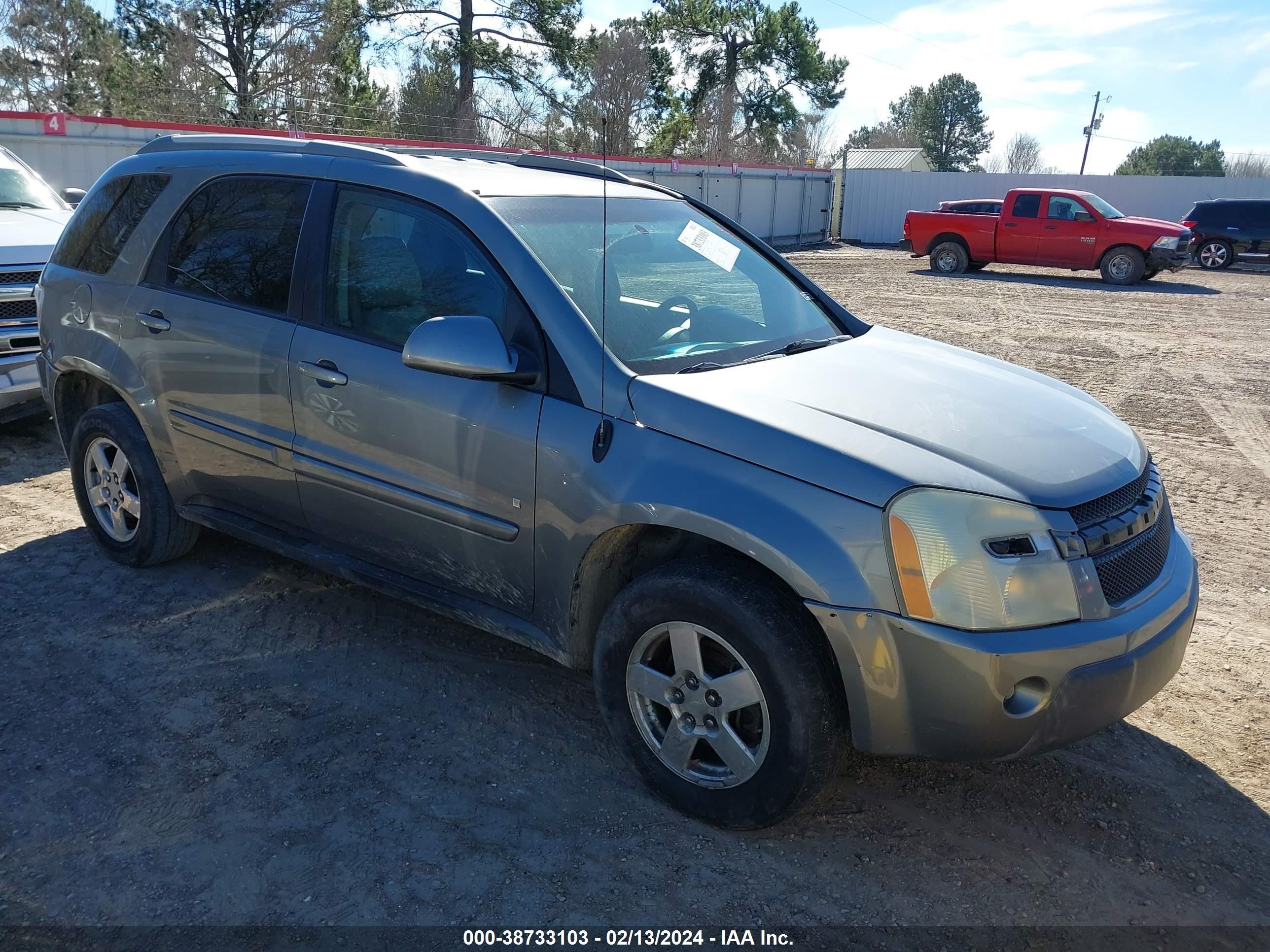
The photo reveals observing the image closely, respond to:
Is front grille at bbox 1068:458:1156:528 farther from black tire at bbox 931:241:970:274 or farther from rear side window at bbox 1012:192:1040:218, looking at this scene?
black tire at bbox 931:241:970:274

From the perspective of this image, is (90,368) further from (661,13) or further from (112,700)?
(661,13)

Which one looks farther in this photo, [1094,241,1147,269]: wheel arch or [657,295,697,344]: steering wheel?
[1094,241,1147,269]: wheel arch

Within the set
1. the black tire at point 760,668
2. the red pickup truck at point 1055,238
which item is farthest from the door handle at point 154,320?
the red pickup truck at point 1055,238

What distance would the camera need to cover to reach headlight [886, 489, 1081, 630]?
2.53 m

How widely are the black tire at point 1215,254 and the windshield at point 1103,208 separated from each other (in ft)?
17.0

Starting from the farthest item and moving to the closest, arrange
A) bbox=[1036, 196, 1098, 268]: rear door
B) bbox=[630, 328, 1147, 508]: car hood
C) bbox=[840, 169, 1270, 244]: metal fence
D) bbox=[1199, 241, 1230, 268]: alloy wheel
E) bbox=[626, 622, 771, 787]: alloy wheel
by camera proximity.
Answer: bbox=[840, 169, 1270, 244]: metal fence
bbox=[1199, 241, 1230, 268]: alloy wheel
bbox=[1036, 196, 1098, 268]: rear door
bbox=[626, 622, 771, 787]: alloy wheel
bbox=[630, 328, 1147, 508]: car hood

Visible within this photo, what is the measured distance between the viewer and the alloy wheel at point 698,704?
280cm

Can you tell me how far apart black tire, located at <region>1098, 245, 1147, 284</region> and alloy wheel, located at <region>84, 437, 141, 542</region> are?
2039 cm

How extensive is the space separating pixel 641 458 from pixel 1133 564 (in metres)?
1.44

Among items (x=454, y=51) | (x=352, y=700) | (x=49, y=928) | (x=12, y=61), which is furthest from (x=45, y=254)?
(x=12, y=61)

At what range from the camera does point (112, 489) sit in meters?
4.71

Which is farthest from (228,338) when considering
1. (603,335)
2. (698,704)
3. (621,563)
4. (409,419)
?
(698,704)

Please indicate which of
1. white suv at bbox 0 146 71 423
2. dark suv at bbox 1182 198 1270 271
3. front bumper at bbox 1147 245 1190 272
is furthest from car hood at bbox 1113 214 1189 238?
white suv at bbox 0 146 71 423

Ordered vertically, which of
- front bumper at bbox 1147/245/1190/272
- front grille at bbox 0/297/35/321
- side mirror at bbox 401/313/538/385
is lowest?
front bumper at bbox 1147/245/1190/272
